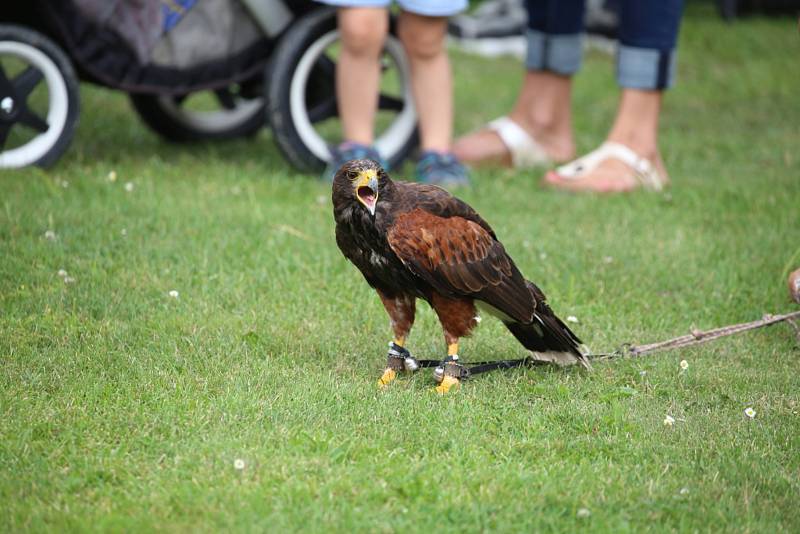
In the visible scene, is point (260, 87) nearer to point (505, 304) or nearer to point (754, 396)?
point (505, 304)

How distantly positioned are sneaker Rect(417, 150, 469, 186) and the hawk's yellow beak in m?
2.84

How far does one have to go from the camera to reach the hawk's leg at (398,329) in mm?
4051

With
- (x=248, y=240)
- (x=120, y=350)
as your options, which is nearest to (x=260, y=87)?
(x=248, y=240)

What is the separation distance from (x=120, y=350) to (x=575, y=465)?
5.62ft

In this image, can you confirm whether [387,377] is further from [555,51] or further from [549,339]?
[555,51]

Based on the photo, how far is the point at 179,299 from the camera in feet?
15.6

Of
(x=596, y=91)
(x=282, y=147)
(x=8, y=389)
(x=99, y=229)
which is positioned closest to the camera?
(x=8, y=389)

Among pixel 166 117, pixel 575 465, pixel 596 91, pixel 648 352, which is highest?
pixel 575 465

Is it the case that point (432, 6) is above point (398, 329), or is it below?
above

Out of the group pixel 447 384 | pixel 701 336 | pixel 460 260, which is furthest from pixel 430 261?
pixel 701 336

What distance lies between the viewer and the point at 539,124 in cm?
743

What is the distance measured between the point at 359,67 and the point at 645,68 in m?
1.67

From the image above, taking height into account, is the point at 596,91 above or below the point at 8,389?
below

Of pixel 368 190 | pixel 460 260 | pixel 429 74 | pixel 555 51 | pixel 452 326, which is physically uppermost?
pixel 368 190
